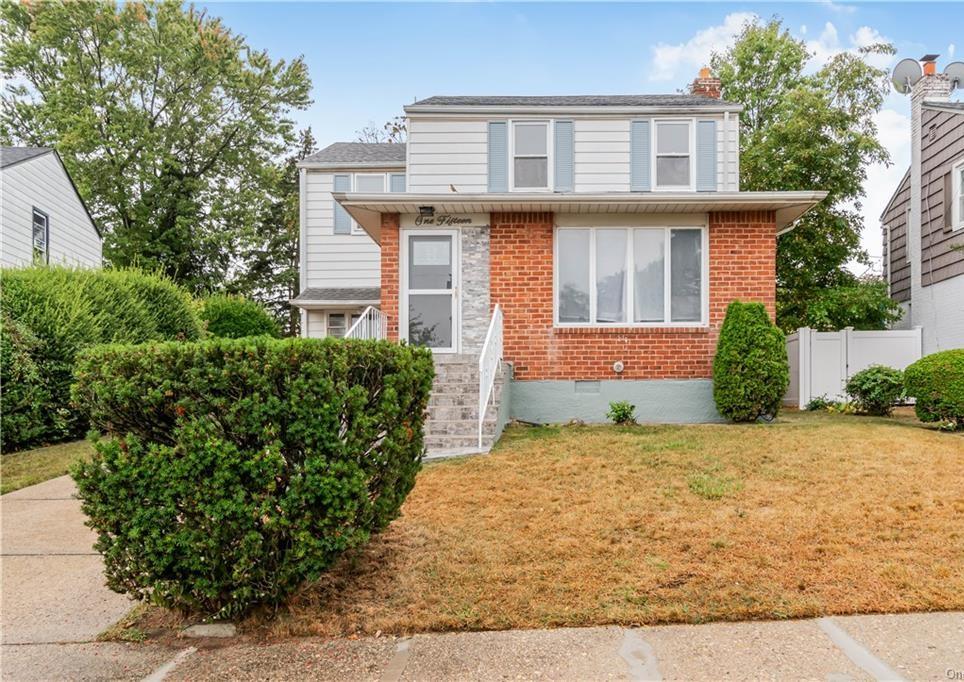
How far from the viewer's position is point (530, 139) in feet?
41.8

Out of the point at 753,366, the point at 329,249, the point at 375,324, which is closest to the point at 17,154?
the point at 329,249

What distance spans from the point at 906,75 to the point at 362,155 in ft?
44.8

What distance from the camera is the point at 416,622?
3318mm

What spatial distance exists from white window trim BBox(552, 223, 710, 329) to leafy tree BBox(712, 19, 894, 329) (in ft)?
25.1

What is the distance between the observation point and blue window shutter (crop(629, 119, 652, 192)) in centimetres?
1266

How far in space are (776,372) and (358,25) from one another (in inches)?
380

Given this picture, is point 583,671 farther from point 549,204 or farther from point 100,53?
point 100,53

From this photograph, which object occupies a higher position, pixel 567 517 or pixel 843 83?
pixel 843 83

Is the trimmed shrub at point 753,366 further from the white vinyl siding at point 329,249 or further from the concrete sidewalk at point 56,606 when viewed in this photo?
the white vinyl siding at point 329,249

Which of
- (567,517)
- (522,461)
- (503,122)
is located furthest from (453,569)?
(503,122)

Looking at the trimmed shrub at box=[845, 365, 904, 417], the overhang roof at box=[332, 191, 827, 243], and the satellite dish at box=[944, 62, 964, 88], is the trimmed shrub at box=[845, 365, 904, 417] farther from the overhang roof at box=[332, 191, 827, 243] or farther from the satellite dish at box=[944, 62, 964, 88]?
the satellite dish at box=[944, 62, 964, 88]

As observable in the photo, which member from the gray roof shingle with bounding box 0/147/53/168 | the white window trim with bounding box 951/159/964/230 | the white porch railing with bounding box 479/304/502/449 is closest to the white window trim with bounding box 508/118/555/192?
the white porch railing with bounding box 479/304/502/449

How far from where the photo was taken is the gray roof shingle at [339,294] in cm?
1576

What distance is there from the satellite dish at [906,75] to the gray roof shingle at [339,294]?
13622 millimetres
